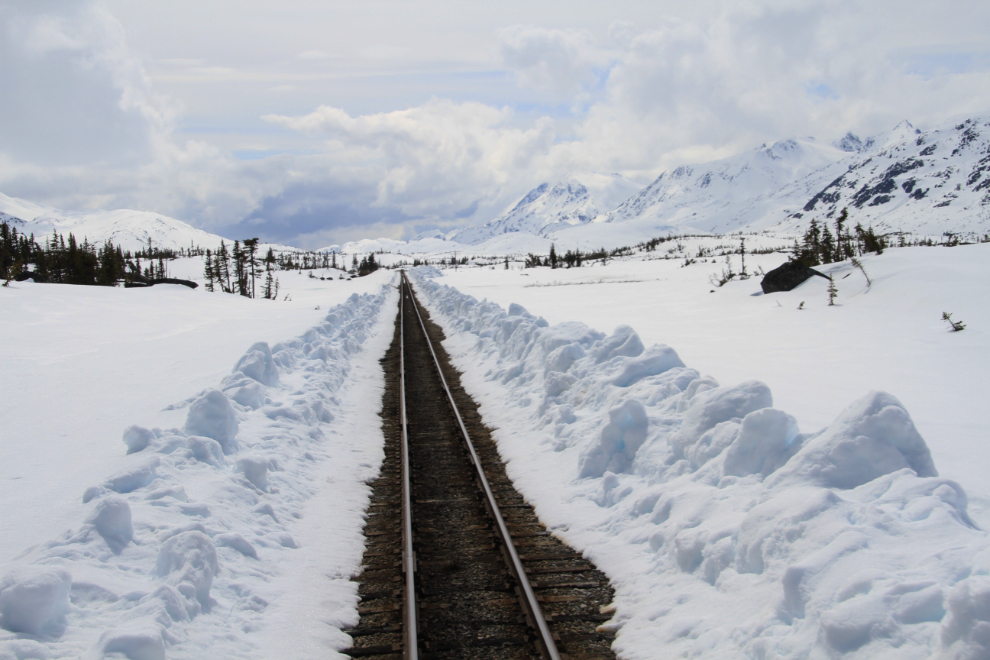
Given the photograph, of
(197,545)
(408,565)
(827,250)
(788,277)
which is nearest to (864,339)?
(788,277)

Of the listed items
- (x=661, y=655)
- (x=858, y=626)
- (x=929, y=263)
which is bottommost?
(x=661, y=655)

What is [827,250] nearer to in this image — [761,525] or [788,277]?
[788,277]

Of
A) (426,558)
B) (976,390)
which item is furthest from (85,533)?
(976,390)

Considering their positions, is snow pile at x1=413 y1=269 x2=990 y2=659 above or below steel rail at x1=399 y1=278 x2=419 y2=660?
above

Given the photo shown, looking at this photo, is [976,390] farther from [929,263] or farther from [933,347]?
[929,263]

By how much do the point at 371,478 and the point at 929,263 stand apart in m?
19.2

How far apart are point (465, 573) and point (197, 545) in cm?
230

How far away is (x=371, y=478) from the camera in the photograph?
8086 millimetres

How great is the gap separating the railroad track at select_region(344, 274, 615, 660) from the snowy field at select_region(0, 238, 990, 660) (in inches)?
9.6

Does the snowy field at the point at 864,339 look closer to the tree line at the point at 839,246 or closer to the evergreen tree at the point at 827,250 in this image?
the tree line at the point at 839,246

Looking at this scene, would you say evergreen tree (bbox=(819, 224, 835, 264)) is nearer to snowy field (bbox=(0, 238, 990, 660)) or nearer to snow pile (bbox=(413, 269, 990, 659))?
snowy field (bbox=(0, 238, 990, 660))

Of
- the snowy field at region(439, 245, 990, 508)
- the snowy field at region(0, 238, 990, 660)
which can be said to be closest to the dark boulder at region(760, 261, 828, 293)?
the snowy field at region(439, 245, 990, 508)

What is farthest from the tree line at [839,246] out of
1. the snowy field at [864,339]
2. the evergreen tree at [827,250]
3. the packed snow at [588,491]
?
the packed snow at [588,491]

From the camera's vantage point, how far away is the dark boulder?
2150 cm
